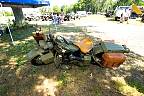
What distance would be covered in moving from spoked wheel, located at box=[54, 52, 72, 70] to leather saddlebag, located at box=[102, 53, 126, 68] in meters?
1.36

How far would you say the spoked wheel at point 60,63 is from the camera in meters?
8.37

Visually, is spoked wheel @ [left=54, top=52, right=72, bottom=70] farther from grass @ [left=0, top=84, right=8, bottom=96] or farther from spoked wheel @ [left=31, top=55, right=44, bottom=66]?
grass @ [left=0, top=84, right=8, bottom=96]

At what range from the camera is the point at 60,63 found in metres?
8.52

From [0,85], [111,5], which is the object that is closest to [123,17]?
[0,85]

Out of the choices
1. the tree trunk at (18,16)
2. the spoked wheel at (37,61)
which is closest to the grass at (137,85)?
the spoked wheel at (37,61)

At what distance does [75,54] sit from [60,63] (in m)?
0.67

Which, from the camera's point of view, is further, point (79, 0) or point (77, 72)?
point (79, 0)

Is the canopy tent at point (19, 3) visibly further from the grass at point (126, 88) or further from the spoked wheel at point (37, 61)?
the grass at point (126, 88)

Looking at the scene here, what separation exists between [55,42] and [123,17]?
78.2 feet

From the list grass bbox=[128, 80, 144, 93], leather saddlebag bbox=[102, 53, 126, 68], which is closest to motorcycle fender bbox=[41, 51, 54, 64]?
leather saddlebag bbox=[102, 53, 126, 68]

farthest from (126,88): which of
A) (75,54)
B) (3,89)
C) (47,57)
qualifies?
(3,89)

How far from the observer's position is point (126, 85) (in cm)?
754

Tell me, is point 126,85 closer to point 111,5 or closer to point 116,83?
point 116,83

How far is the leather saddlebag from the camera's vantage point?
7953 millimetres
